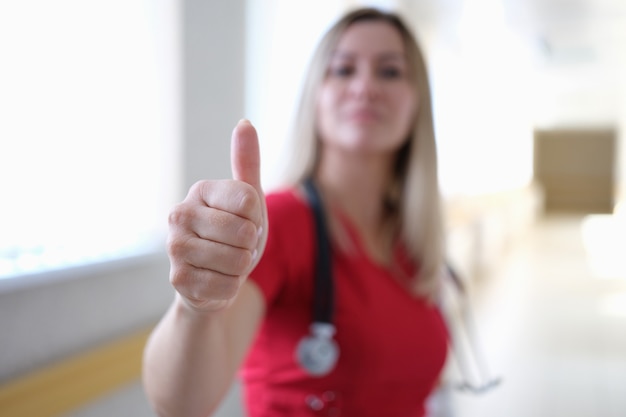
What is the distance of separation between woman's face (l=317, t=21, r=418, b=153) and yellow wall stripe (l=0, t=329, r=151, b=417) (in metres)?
0.51

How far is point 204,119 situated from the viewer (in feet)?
3.81

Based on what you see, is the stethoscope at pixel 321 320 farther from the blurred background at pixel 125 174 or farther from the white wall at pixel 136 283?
the white wall at pixel 136 283

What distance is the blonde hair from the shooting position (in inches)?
31.8

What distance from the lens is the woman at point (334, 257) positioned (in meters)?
0.35

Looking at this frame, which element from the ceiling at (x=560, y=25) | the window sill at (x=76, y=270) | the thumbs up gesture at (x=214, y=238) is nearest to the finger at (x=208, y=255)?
the thumbs up gesture at (x=214, y=238)

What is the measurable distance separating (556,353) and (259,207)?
7.37ft

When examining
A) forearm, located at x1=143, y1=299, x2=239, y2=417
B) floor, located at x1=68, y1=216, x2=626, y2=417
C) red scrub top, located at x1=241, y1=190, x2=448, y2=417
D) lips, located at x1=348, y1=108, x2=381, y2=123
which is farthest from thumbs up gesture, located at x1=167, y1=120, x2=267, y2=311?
floor, located at x1=68, y1=216, x2=626, y2=417

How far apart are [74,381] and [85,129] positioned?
0.42m

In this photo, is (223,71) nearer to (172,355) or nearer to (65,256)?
(65,256)

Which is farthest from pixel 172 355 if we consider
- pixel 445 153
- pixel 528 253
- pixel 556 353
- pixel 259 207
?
pixel 528 253

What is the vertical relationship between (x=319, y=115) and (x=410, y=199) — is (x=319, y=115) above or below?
above

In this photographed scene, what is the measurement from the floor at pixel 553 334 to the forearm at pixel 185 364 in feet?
1.84

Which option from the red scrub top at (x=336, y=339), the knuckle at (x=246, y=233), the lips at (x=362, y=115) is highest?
the lips at (x=362, y=115)

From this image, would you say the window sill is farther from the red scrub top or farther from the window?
the red scrub top
